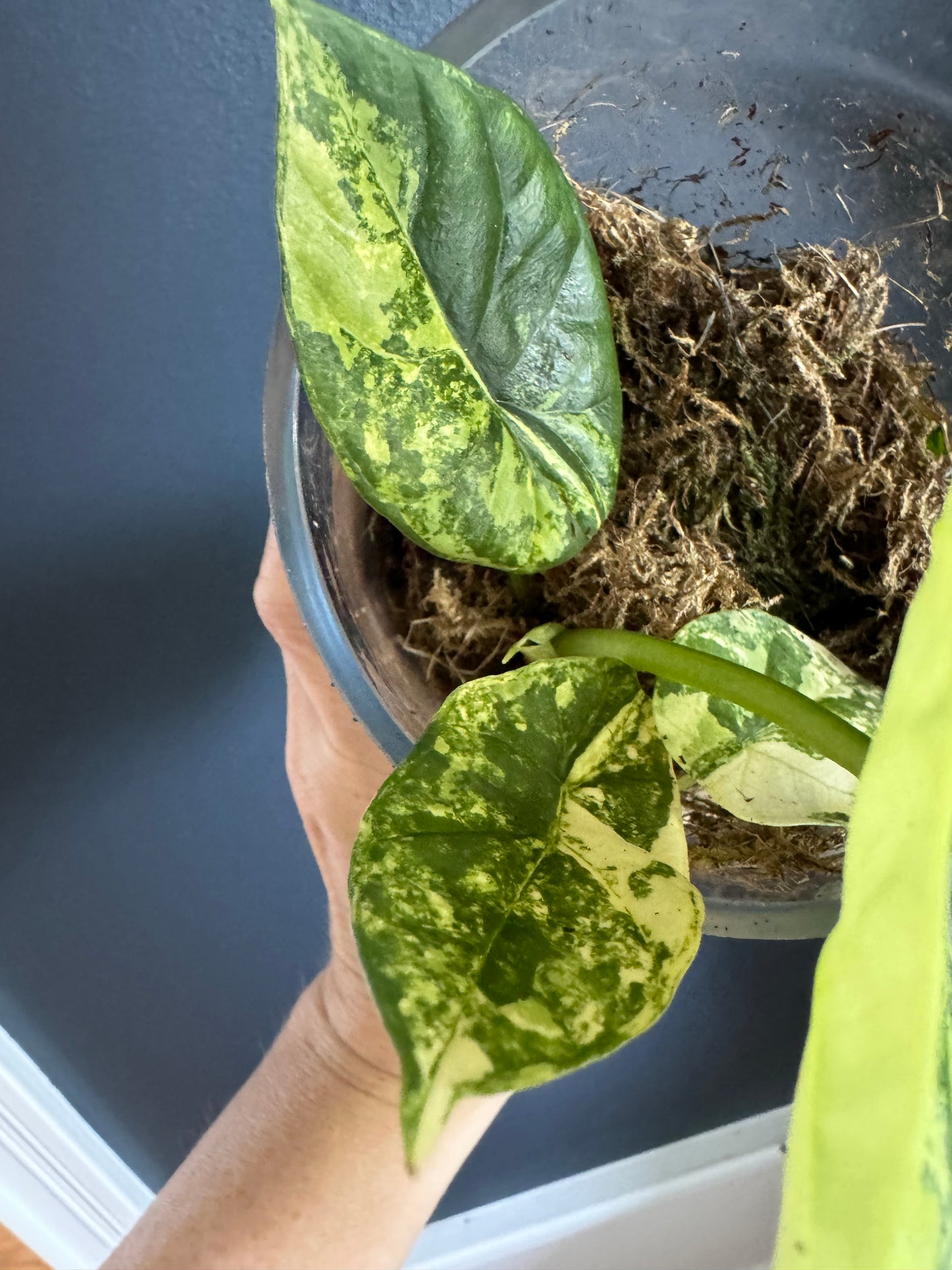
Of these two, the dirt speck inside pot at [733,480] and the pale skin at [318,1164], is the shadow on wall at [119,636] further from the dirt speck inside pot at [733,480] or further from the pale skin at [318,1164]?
the dirt speck inside pot at [733,480]

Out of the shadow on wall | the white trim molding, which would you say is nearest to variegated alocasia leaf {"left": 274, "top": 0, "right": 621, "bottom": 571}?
the shadow on wall

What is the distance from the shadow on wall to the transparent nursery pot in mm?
334

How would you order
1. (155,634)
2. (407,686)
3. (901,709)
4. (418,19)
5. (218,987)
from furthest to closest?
(218,987) < (155,634) < (418,19) < (407,686) < (901,709)

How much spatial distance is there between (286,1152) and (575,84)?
0.60 metres

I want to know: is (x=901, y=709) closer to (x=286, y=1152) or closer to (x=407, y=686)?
(x=407, y=686)

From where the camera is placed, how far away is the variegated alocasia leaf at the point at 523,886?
0.20 metres

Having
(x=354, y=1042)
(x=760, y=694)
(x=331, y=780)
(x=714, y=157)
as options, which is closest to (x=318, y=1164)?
(x=354, y=1042)

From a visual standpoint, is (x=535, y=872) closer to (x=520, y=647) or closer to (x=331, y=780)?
(x=520, y=647)

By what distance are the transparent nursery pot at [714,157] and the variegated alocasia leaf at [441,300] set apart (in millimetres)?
71

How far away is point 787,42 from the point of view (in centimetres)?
37

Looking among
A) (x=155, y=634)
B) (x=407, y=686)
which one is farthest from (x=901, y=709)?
(x=155, y=634)

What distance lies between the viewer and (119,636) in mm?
691

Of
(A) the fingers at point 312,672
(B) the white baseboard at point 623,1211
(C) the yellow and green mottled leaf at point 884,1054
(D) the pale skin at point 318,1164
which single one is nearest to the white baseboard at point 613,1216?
(B) the white baseboard at point 623,1211

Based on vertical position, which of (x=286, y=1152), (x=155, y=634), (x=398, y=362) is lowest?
(x=286, y=1152)
